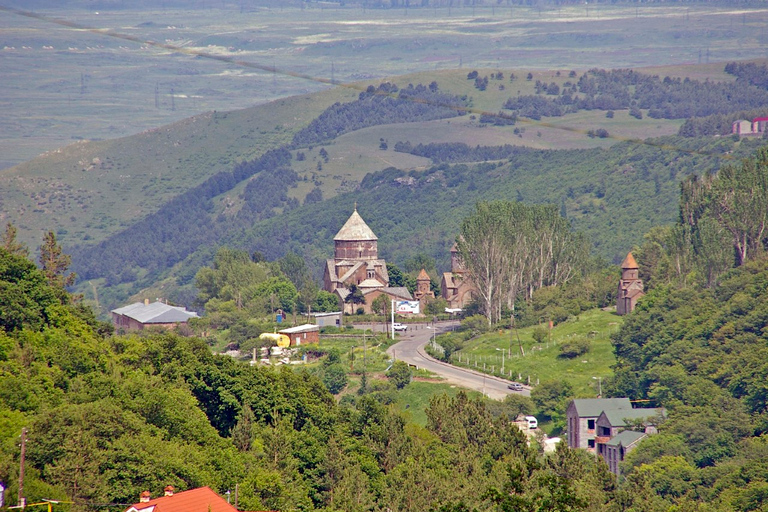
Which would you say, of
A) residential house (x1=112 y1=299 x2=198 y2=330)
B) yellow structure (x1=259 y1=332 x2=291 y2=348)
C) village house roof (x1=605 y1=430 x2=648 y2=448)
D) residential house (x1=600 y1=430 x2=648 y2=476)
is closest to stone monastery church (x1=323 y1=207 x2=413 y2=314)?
residential house (x1=112 y1=299 x2=198 y2=330)

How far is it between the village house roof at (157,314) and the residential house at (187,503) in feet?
277

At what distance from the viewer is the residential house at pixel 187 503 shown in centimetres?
4138

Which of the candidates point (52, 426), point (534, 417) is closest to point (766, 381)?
point (534, 417)

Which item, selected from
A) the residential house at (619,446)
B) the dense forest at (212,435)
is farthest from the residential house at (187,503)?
the residential house at (619,446)

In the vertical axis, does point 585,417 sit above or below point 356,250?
above

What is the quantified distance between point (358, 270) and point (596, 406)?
50.0 meters

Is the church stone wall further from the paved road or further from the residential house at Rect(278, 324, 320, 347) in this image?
the residential house at Rect(278, 324, 320, 347)

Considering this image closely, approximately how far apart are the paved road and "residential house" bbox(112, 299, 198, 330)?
835 inches

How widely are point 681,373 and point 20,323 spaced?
45.9m

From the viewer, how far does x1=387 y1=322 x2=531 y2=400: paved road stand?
96500 mm

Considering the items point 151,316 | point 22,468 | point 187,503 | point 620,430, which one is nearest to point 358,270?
point 151,316

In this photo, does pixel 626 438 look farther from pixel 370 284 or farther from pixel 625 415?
pixel 370 284

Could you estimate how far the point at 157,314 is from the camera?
132 m

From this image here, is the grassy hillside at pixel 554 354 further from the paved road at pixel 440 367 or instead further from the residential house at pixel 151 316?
the residential house at pixel 151 316
